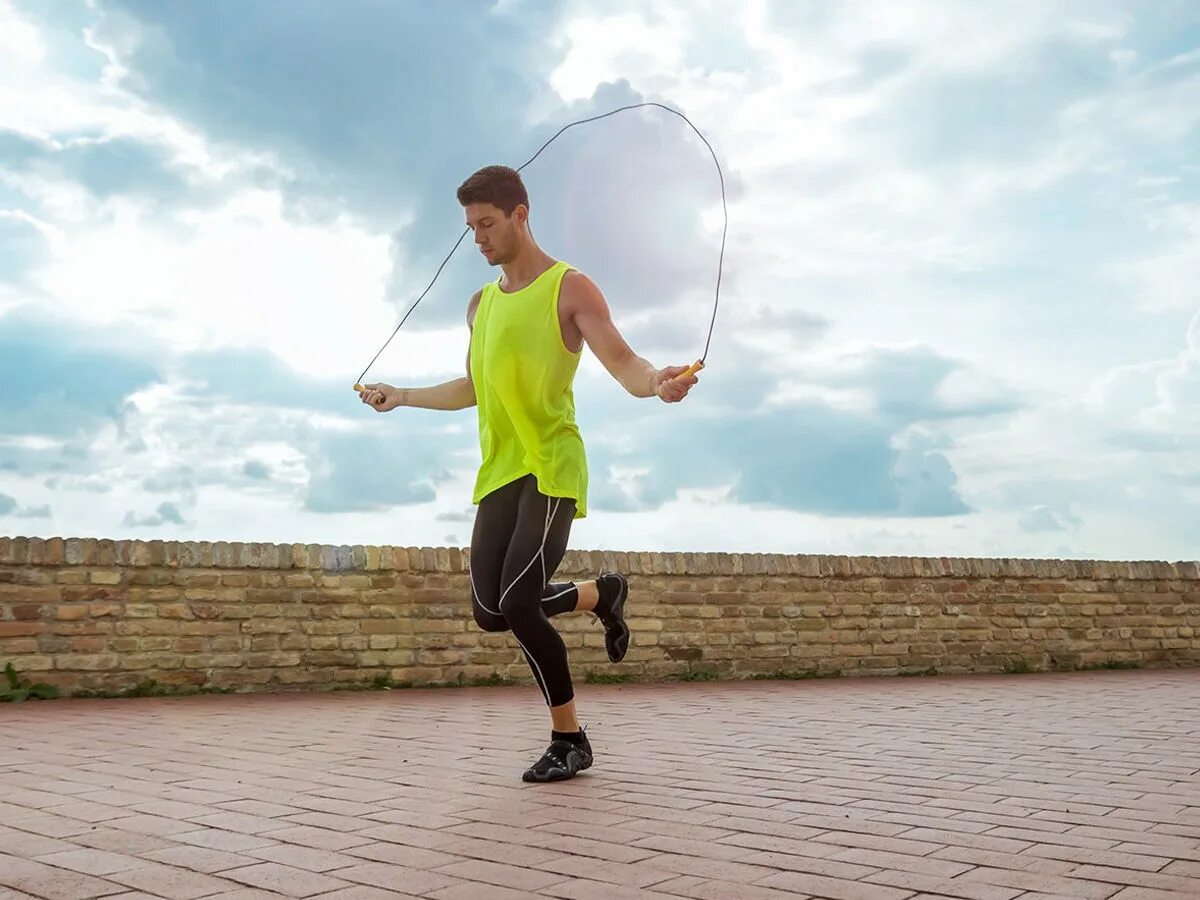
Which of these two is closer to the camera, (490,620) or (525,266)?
(490,620)

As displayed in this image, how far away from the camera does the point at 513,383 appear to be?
431cm

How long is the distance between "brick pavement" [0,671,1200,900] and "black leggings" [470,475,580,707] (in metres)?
0.46

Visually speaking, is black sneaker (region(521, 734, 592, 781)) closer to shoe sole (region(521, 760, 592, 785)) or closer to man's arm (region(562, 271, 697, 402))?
shoe sole (region(521, 760, 592, 785))

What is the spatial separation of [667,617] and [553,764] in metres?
5.45

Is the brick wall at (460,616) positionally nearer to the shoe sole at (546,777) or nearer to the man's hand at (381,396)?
the man's hand at (381,396)

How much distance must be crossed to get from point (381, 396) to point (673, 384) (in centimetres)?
145

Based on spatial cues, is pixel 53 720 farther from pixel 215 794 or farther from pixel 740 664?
pixel 740 664

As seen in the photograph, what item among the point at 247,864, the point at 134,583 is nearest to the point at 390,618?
the point at 134,583

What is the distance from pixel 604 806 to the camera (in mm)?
3756

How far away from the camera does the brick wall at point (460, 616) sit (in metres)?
7.73

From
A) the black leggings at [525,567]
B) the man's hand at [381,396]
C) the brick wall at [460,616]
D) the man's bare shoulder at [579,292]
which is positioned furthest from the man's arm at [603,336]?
the brick wall at [460,616]

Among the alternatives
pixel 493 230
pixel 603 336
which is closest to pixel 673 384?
pixel 603 336

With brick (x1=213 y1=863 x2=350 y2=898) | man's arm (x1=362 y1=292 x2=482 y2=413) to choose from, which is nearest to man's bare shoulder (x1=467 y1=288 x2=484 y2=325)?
man's arm (x1=362 y1=292 x2=482 y2=413)

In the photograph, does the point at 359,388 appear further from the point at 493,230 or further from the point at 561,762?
the point at 561,762
